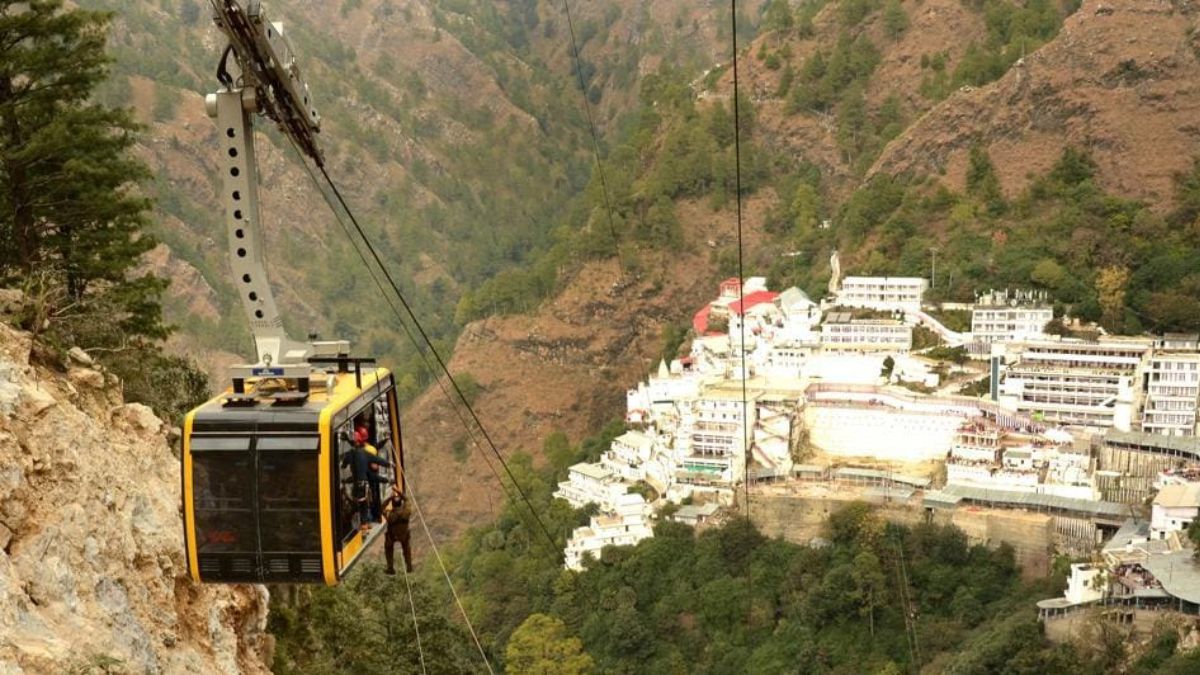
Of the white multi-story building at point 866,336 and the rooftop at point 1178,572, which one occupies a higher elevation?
the white multi-story building at point 866,336

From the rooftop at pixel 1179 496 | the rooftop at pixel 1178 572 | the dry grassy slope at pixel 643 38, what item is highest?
the dry grassy slope at pixel 643 38

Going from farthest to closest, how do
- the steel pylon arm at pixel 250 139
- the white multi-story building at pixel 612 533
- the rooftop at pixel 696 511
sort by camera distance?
the white multi-story building at pixel 612 533, the rooftop at pixel 696 511, the steel pylon arm at pixel 250 139

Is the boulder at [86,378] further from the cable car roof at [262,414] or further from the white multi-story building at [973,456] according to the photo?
the white multi-story building at [973,456]

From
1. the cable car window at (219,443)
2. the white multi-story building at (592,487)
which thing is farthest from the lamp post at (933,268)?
the cable car window at (219,443)

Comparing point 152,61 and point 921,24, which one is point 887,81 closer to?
point 921,24

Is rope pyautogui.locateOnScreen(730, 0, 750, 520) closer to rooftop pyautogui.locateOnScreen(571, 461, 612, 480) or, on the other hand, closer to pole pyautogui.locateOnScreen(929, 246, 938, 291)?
rooftop pyautogui.locateOnScreen(571, 461, 612, 480)

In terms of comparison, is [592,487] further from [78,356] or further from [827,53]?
[827,53]

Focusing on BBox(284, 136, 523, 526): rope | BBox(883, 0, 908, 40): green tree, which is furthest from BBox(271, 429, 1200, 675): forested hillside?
BBox(883, 0, 908, 40): green tree
